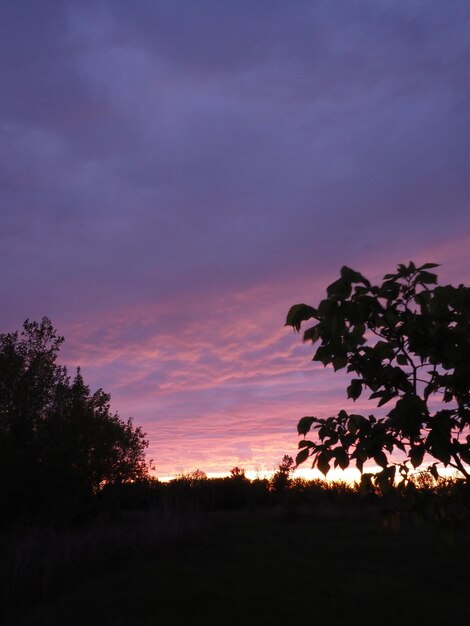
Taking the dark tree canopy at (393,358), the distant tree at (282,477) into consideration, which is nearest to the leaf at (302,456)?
the dark tree canopy at (393,358)

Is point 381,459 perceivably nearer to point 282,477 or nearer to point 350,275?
point 350,275

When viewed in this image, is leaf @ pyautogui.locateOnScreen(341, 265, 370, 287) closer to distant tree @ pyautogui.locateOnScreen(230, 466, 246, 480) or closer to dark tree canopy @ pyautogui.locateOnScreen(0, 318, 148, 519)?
dark tree canopy @ pyautogui.locateOnScreen(0, 318, 148, 519)

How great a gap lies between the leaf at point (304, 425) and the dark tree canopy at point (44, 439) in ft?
53.2

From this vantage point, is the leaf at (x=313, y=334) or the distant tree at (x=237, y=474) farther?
the distant tree at (x=237, y=474)

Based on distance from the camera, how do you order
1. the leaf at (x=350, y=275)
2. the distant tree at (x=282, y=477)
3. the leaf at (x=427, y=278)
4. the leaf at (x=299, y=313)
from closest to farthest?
the leaf at (x=350, y=275), the leaf at (x=299, y=313), the leaf at (x=427, y=278), the distant tree at (x=282, y=477)

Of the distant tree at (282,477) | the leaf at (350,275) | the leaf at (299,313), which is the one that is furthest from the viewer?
the distant tree at (282,477)

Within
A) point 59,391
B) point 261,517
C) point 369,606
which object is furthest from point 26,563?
point 261,517

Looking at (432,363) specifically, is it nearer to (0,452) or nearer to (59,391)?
(0,452)

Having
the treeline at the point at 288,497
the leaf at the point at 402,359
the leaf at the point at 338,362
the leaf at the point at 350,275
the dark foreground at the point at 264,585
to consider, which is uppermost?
the leaf at the point at 350,275

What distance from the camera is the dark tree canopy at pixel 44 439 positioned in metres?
17.6

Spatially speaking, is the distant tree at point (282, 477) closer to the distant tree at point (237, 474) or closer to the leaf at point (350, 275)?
the distant tree at point (237, 474)

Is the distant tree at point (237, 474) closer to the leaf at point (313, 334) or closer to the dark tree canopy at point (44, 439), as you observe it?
the dark tree canopy at point (44, 439)

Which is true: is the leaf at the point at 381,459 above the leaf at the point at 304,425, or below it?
below

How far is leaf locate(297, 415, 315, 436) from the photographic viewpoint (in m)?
2.87
